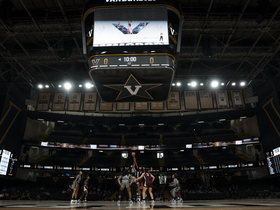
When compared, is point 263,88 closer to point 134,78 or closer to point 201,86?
point 201,86

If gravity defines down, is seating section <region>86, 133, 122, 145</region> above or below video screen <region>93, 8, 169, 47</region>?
above

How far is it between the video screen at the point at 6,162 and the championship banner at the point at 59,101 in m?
7.29

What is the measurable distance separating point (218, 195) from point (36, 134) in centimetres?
2470

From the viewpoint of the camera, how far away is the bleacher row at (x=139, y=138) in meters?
27.9

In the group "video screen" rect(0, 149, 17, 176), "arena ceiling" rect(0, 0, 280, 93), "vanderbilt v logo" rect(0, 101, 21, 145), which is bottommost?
"video screen" rect(0, 149, 17, 176)

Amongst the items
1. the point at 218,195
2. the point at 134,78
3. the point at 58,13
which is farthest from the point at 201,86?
the point at 134,78

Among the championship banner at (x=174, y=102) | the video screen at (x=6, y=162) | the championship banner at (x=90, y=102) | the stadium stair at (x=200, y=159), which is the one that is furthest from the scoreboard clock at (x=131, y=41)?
the stadium stair at (x=200, y=159)

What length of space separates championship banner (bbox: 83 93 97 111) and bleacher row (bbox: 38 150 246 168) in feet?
39.3

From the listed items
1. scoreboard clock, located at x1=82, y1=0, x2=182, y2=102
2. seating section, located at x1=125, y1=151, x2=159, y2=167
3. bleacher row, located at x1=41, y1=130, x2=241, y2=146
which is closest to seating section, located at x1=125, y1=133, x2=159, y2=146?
bleacher row, located at x1=41, y1=130, x2=241, y2=146

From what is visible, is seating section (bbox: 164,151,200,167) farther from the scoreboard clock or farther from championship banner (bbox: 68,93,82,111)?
the scoreboard clock

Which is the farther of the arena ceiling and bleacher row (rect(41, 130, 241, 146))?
bleacher row (rect(41, 130, 241, 146))

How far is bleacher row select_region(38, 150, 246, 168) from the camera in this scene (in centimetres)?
2602

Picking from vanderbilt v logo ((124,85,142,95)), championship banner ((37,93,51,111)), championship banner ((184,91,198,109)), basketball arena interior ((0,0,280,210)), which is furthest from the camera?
championship banner ((37,93,51,111))

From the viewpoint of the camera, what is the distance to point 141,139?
30.2 meters
